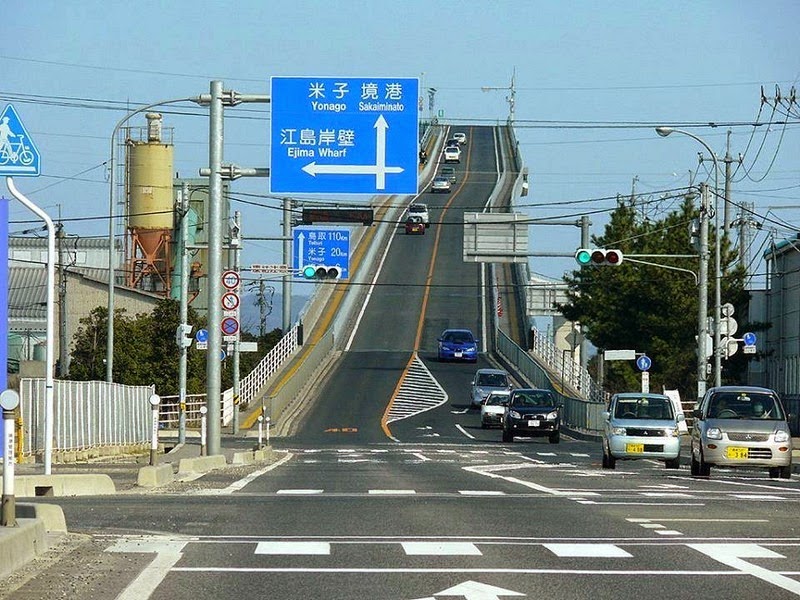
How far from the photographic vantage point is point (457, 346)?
75.1 metres

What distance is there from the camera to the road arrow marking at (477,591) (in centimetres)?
932

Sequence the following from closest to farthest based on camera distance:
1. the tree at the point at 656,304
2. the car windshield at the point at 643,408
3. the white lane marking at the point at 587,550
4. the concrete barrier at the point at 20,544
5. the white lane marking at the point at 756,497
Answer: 1. the concrete barrier at the point at 20,544
2. the white lane marking at the point at 587,550
3. the white lane marking at the point at 756,497
4. the car windshield at the point at 643,408
5. the tree at the point at 656,304

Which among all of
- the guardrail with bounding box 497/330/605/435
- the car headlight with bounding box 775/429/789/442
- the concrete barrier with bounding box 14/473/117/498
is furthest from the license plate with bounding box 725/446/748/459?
the guardrail with bounding box 497/330/605/435

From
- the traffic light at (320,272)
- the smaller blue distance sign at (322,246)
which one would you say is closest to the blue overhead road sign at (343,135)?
the traffic light at (320,272)

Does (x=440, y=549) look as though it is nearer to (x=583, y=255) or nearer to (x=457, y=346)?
(x=583, y=255)

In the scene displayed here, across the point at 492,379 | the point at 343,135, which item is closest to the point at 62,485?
the point at 343,135

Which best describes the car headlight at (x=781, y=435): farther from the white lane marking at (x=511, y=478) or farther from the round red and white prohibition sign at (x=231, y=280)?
the round red and white prohibition sign at (x=231, y=280)

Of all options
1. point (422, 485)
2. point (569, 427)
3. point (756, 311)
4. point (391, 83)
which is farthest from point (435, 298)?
point (422, 485)

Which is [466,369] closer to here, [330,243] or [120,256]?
[330,243]

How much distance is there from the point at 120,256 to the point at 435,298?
82.3 feet

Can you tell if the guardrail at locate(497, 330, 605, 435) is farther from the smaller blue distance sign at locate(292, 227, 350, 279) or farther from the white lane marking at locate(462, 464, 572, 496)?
the white lane marking at locate(462, 464, 572, 496)

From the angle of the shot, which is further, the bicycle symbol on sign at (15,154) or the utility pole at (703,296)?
the utility pole at (703,296)

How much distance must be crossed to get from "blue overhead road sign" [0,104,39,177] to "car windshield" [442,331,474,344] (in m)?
57.4

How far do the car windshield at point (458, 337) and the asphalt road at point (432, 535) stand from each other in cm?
4148
